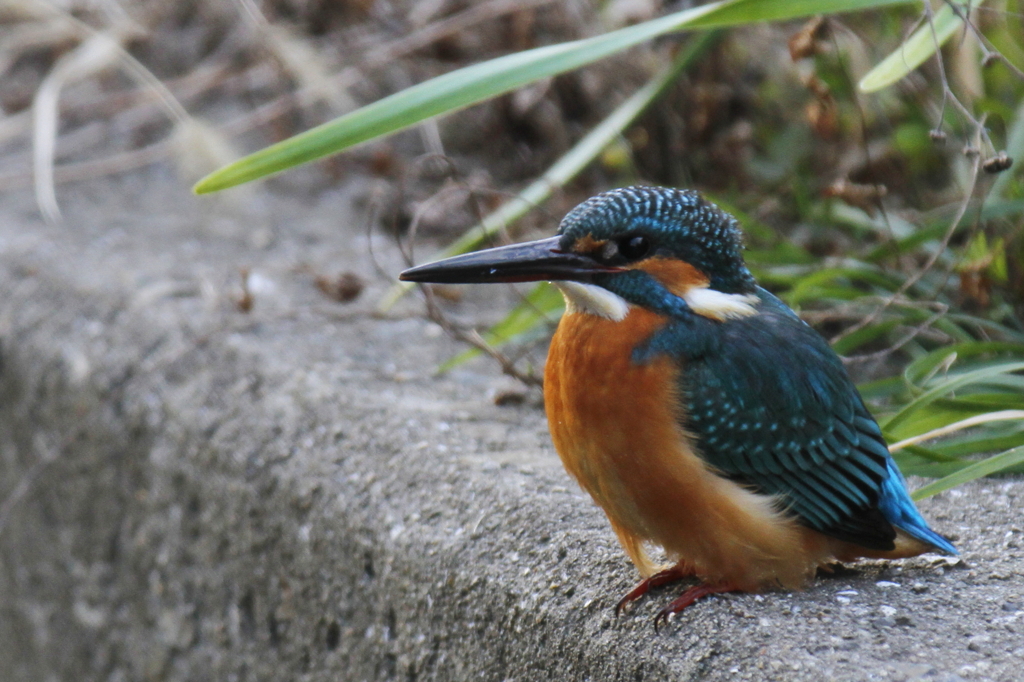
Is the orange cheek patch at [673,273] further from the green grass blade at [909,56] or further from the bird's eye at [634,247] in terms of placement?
the green grass blade at [909,56]

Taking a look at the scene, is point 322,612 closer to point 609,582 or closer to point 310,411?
point 310,411

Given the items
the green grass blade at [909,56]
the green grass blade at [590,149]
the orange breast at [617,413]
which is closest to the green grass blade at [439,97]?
the green grass blade at [909,56]

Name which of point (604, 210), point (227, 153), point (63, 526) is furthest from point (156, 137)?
point (604, 210)

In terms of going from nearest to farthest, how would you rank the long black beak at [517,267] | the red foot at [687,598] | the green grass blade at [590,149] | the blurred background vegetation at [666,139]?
the red foot at [687,598]
the long black beak at [517,267]
the blurred background vegetation at [666,139]
the green grass blade at [590,149]

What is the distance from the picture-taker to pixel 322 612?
2.41 meters

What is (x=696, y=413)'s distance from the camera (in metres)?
1.82

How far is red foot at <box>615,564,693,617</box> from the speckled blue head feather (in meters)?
0.49

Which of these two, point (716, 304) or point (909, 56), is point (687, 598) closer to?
point (716, 304)

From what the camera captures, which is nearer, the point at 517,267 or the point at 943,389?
the point at 517,267

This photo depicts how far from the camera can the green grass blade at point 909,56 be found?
7.09ft

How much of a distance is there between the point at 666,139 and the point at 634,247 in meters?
2.01

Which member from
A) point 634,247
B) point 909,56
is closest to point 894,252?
point 909,56

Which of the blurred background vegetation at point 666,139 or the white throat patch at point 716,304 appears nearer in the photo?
the white throat patch at point 716,304

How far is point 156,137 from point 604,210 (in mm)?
3287
